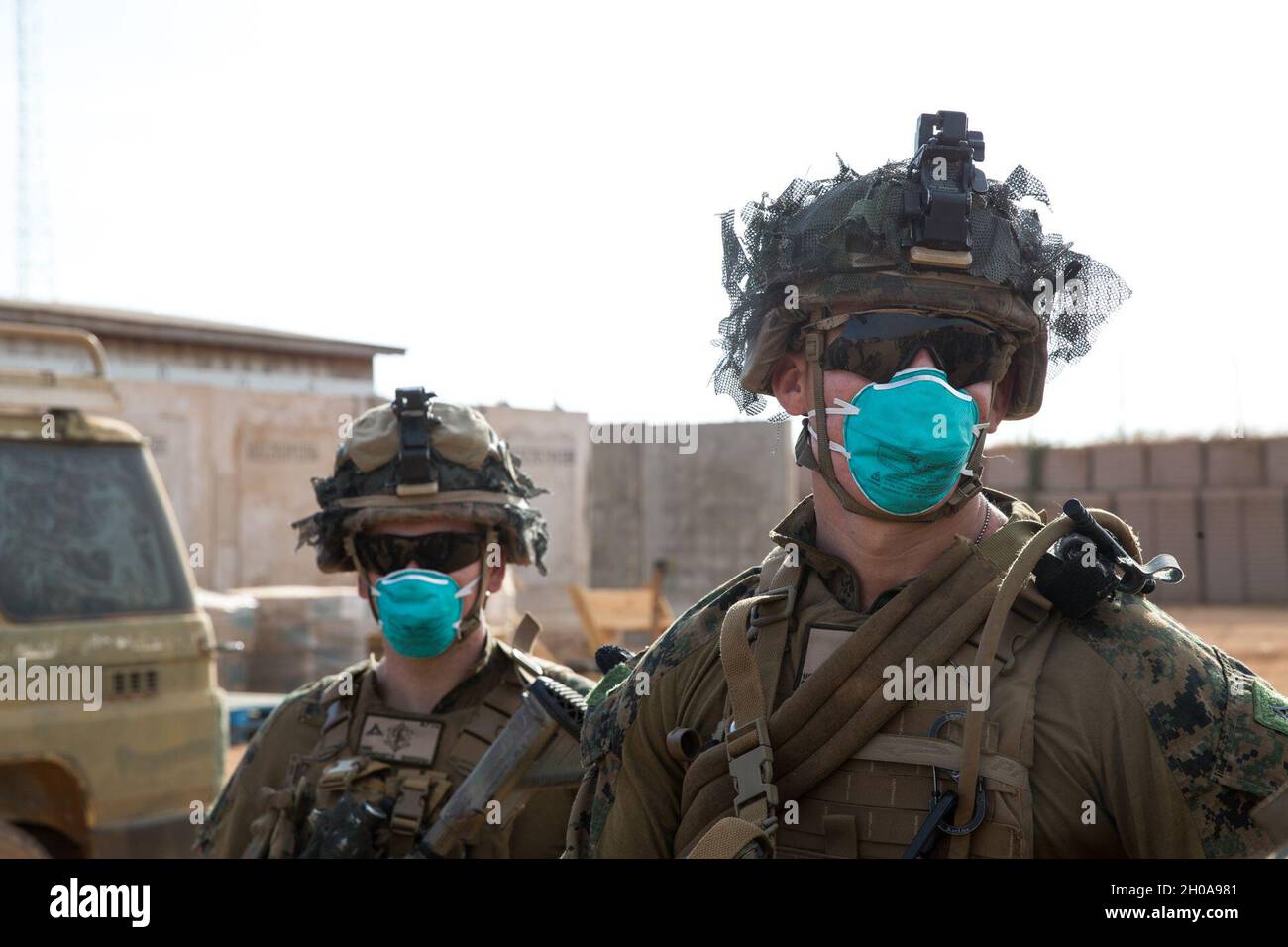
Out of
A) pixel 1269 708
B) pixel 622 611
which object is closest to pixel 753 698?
pixel 1269 708

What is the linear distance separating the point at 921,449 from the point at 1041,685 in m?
0.46

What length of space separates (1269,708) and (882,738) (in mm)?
613

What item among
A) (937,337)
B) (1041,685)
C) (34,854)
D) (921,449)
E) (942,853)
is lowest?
(34,854)

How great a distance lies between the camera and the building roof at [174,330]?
61.0ft

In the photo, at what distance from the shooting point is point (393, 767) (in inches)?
155

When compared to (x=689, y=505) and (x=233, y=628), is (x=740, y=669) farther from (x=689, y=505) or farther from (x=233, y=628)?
(x=689, y=505)

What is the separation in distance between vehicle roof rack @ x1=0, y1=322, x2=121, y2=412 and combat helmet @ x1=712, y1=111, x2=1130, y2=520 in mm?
3948

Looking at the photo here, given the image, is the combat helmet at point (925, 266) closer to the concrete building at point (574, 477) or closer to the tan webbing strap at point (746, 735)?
the tan webbing strap at point (746, 735)

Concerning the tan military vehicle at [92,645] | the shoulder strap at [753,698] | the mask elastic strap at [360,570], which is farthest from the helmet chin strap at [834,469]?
the tan military vehicle at [92,645]

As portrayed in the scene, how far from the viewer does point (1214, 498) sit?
21.5 m

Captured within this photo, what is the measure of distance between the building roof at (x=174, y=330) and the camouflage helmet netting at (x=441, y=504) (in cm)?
1525

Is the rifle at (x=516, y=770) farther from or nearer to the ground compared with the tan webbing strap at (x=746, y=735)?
nearer to the ground

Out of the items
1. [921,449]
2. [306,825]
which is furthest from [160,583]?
[921,449]

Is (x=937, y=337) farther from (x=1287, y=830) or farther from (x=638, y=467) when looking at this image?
(x=638, y=467)
